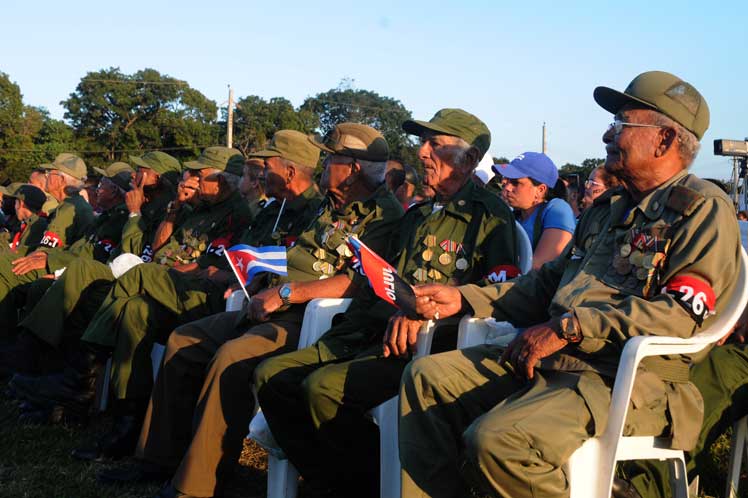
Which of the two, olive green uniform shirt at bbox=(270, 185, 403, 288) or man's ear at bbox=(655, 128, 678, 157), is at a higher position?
man's ear at bbox=(655, 128, 678, 157)

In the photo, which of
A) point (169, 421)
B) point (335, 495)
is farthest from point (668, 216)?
point (169, 421)

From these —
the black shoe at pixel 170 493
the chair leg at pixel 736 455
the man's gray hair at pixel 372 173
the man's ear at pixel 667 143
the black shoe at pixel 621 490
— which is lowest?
the black shoe at pixel 170 493

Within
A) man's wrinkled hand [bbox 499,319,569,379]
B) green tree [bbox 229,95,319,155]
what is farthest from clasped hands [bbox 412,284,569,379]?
green tree [bbox 229,95,319,155]

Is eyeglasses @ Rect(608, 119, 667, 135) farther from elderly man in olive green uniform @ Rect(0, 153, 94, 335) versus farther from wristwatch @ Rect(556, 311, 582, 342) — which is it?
elderly man in olive green uniform @ Rect(0, 153, 94, 335)

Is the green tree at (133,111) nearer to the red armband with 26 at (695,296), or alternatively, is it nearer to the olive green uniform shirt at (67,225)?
the olive green uniform shirt at (67,225)

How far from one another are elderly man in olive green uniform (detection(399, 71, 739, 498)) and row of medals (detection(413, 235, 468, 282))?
1.67 feet

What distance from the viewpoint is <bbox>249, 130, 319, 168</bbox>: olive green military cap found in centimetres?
538

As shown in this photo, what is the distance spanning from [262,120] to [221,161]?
39811mm

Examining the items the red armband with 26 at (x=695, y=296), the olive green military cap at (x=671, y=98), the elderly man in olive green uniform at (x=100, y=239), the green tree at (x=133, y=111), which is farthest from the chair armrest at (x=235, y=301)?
the green tree at (x=133, y=111)

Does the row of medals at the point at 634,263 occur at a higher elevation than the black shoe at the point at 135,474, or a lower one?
higher

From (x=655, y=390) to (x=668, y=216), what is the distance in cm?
59

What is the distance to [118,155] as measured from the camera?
160ft

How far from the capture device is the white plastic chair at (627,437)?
Answer: 2520mm

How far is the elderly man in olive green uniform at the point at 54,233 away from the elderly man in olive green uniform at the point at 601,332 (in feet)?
15.5
